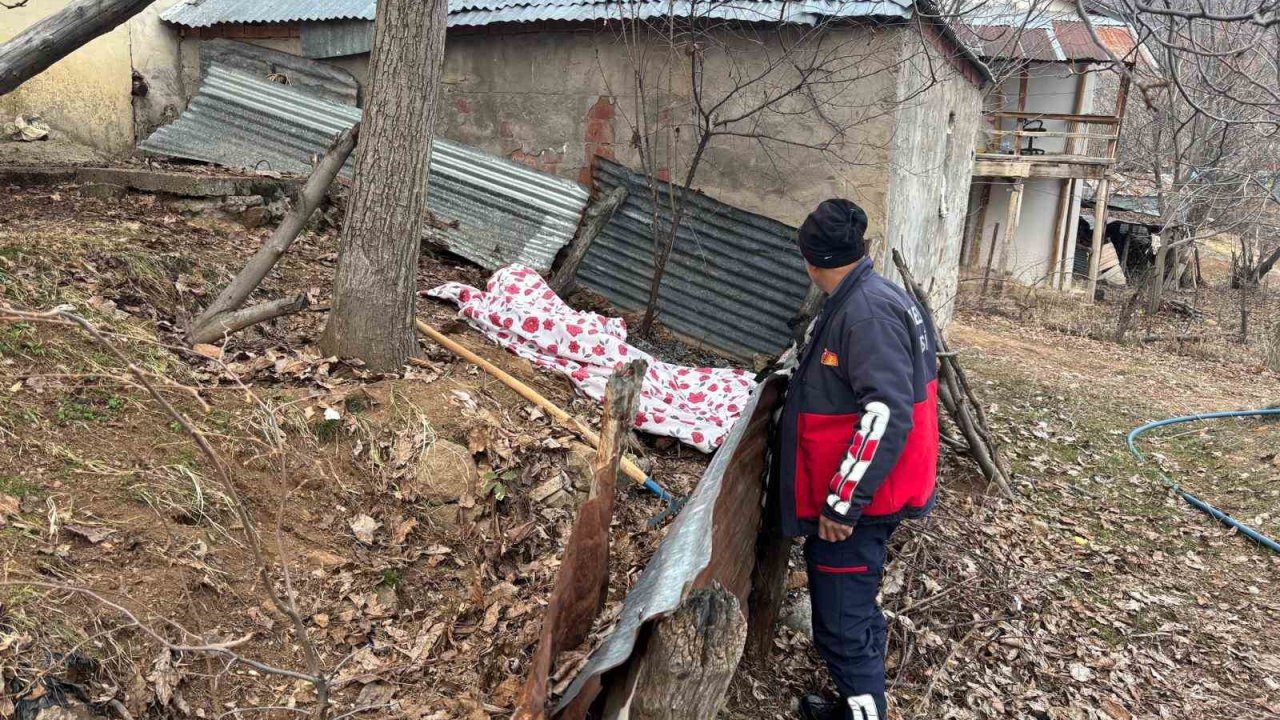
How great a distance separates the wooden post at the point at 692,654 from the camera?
2.23 metres

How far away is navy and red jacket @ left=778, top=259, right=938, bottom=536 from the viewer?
315 centimetres

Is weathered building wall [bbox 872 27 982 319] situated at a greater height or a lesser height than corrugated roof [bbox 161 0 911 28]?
lesser

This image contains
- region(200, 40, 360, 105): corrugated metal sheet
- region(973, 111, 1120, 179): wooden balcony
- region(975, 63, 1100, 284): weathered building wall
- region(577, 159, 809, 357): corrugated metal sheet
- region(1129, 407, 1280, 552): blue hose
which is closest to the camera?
region(1129, 407, 1280, 552): blue hose

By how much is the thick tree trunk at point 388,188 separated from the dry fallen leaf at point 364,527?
1.13m

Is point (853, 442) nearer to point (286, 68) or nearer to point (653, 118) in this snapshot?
point (653, 118)

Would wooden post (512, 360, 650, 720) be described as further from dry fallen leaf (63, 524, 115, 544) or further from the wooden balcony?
the wooden balcony

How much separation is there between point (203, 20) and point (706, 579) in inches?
371

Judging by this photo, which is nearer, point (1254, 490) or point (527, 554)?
point (527, 554)

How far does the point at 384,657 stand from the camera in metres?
3.35

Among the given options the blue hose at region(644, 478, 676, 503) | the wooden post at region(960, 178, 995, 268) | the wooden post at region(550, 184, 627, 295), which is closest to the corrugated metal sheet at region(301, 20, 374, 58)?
the wooden post at region(550, 184, 627, 295)

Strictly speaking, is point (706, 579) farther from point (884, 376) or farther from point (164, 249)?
point (164, 249)

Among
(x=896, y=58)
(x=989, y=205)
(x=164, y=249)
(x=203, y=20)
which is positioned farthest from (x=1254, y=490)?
(x=989, y=205)

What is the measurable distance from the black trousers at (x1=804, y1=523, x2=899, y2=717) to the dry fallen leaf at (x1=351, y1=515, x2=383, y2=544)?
193 cm

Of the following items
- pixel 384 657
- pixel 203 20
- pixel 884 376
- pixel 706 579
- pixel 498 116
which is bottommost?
pixel 384 657
